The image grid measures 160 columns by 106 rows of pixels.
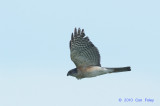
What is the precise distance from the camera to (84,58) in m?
70.8

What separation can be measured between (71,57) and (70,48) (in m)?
0.30

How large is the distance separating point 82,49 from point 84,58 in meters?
0.42

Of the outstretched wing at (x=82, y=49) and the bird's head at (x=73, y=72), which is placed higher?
the outstretched wing at (x=82, y=49)

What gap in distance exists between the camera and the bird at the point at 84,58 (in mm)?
70312

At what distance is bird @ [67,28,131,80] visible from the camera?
70.3m

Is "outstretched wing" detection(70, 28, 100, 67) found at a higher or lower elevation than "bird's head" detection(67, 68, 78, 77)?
higher

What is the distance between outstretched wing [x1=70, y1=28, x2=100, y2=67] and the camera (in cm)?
7031

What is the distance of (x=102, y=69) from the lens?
70.7m

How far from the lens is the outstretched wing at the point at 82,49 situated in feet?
231

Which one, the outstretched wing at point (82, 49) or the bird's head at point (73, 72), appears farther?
the bird's head at point (73, 72)

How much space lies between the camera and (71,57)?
7050 cm

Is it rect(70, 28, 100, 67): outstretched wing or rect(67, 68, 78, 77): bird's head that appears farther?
rect(67, 68, 78, 77): bird's head

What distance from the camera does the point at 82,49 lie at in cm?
7044

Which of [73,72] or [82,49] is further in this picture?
[73,72]
